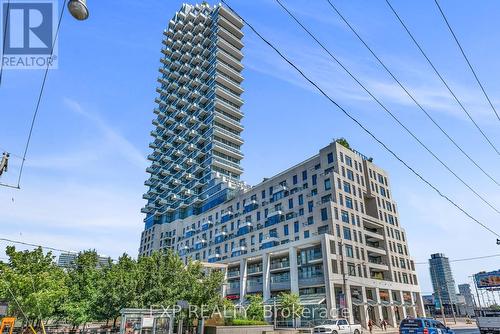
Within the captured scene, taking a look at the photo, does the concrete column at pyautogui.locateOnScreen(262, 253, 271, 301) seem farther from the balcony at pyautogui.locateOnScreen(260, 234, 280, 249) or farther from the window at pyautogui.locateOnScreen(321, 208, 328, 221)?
the window at pyautogui.locateOnScreen(321, 208, 328, 221)

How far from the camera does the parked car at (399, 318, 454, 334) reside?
72.5ft

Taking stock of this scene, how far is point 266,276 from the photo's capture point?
56531mm

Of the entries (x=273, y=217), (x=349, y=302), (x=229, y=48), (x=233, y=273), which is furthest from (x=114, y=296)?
(x=229, y=48)

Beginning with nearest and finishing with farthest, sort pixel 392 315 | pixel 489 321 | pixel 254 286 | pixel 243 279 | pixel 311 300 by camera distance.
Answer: pixel 489 321 < pixel 311 300 < pixel 392 315 < pixel 254 286 < pixel 243 279

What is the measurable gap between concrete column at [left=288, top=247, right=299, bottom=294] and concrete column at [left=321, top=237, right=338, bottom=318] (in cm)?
568

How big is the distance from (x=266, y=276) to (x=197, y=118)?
2602 inches

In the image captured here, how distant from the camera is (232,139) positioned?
104938 millimetres

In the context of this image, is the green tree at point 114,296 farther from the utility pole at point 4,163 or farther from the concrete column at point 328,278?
the concrete column at point 328,278

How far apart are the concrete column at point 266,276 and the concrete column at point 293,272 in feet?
17.6

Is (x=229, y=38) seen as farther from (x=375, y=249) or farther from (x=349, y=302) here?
(x=349, y=302)

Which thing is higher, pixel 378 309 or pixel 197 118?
pixel 197 118

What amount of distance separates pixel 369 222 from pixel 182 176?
6225cm

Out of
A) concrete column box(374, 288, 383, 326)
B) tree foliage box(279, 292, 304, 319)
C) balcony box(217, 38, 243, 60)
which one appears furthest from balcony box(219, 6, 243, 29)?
tree foliage box(279, 292, 304, 319)

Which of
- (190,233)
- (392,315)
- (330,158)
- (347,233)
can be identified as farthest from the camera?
(190,233)
